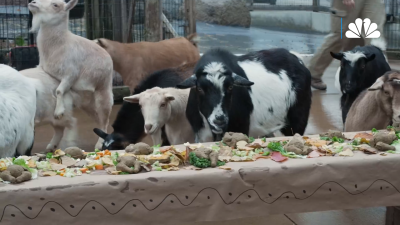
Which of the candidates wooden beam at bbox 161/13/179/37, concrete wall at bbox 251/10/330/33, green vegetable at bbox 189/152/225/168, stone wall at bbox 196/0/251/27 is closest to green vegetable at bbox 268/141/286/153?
green vegetable at bbox 189/152/225/168

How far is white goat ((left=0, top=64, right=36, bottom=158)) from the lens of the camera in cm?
444

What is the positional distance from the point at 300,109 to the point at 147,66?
3.52 meters

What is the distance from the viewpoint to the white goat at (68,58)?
6.75m

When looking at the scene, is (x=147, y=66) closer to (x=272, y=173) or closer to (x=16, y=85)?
(x=16, y=85)

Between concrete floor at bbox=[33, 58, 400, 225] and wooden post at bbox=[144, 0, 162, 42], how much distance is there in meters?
1.42

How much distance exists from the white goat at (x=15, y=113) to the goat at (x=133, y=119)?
133cm

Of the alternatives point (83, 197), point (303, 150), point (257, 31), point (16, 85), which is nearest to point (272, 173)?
point (303, 150)

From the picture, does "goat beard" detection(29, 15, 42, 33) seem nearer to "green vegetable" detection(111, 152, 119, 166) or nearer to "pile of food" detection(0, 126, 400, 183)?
"pile of food" detection(0, 126, 400, 183)

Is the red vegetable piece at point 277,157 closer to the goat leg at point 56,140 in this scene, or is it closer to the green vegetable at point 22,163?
the green vegetable at point 22,163

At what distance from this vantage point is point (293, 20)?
18.4m

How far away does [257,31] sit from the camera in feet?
60.5

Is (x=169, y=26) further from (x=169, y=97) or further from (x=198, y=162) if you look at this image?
(x=198, y=162)

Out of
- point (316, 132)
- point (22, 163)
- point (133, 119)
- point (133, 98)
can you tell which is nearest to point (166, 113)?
point (133, 98)

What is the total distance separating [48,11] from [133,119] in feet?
5.56
